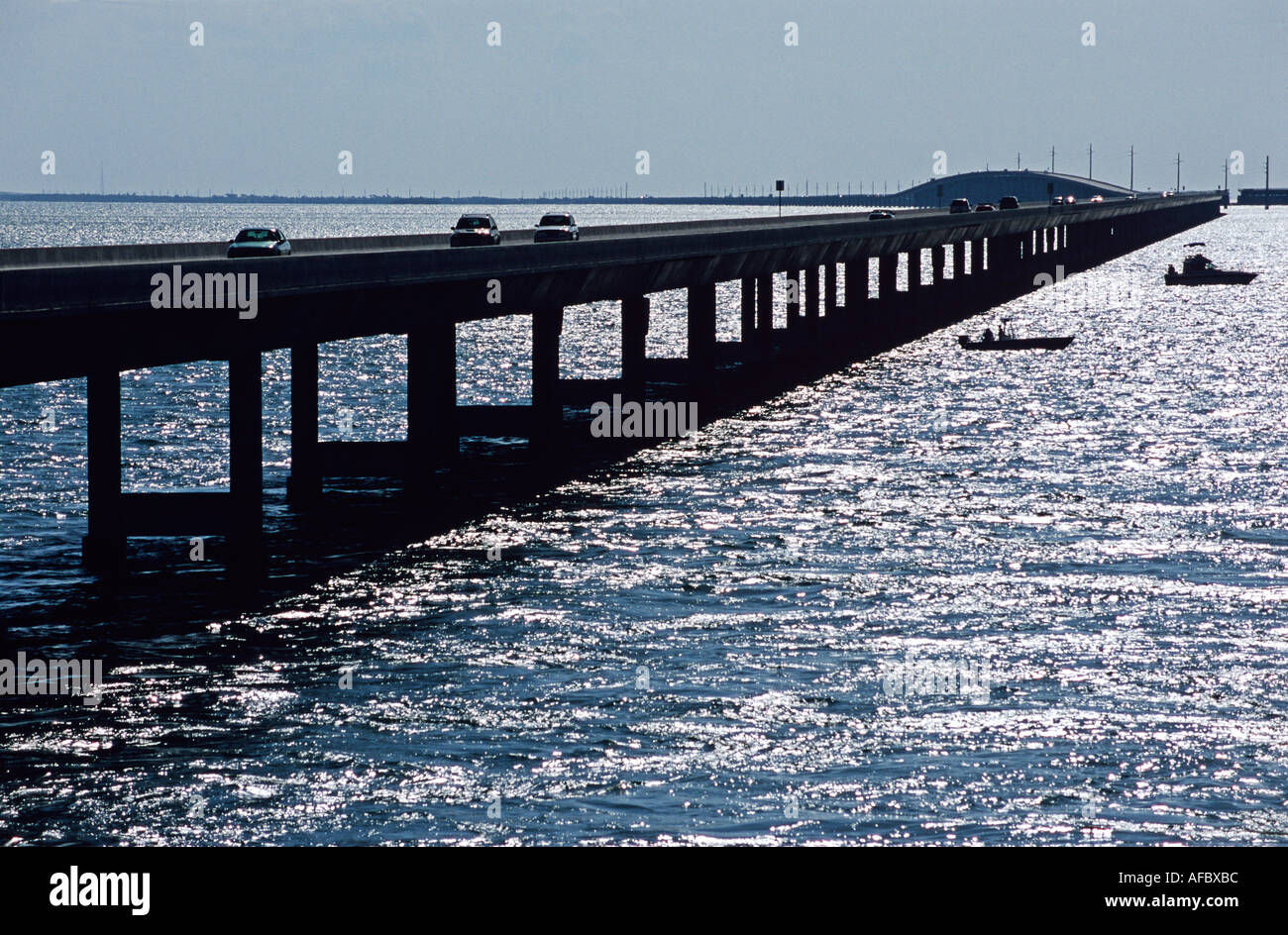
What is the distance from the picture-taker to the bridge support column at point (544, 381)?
65.2 metres

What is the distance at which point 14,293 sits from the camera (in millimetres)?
31406

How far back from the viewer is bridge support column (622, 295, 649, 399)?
74.8 m

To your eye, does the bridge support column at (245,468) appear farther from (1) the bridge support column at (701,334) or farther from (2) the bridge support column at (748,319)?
(2) the bridge support column at (748,319)

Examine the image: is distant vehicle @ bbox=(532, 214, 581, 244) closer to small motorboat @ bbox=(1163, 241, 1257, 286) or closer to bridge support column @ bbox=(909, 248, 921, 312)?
bridge support column @ bbox=(909, 248, 921, 312)

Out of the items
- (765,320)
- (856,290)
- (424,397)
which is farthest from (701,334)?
(856,290)

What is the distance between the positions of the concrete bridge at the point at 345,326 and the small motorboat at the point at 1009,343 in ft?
57.5

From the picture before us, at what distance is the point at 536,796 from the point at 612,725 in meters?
3.97

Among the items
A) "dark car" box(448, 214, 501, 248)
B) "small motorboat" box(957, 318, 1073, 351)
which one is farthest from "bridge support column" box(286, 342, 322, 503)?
"small motorboat" box(957, 318, 1073, 351)

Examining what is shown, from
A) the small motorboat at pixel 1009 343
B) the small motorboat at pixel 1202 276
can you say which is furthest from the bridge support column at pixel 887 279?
the small motorboat at pixel 1202 276

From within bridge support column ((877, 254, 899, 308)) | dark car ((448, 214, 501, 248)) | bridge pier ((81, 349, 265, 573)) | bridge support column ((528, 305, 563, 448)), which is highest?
bridge support column ((877, 254, 899, 308))

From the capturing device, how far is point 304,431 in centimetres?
5112

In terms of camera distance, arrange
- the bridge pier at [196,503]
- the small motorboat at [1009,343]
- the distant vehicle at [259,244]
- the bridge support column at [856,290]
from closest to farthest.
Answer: the bridge pier at [196,503] < the distant vehicle at [259,244] < the small motorboat at [1009,343] < the bridge support column at [856,290]

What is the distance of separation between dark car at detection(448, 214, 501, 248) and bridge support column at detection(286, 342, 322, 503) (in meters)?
19.1
